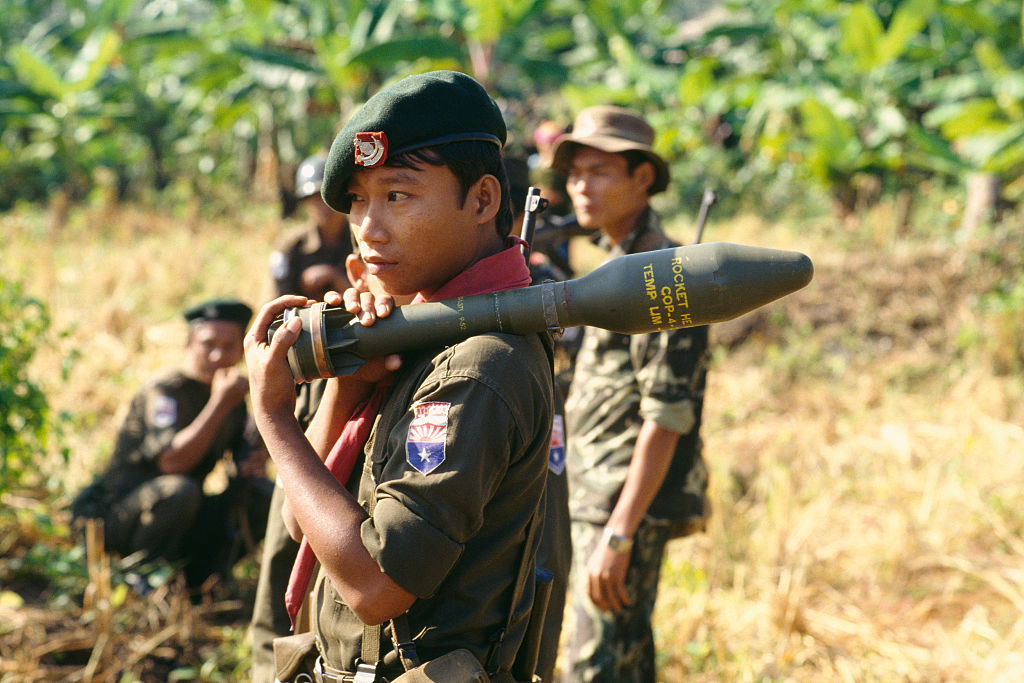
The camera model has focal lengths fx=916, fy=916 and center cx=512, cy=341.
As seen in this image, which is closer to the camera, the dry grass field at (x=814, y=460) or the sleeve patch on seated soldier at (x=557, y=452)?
the sleeve patch on seated soldier at (x=557, y=452)

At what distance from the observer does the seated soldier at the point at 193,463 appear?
4.32 m

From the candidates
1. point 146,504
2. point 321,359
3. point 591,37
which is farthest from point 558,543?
point 591,37

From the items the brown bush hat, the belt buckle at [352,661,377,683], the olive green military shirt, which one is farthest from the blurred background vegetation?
the belt buckle at [352,661,377,683]

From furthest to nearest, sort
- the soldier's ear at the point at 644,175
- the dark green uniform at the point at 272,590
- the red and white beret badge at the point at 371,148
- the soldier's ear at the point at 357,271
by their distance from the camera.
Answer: the soldier's ear at the point at 644,175 < the dark green uniform at the point at 272,590 < the soldier's ear at the point at 357,271 < the red and white beret badge at the point at 371,148

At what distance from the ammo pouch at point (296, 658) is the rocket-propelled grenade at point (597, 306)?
0.58 meters

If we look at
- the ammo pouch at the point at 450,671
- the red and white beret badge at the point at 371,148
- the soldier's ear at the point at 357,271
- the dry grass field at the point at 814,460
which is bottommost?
the dry grass field at the point at 814,460

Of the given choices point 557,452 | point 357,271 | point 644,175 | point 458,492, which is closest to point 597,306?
point 458,492

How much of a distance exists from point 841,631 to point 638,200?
231cm

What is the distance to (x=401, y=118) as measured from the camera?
1.60 m

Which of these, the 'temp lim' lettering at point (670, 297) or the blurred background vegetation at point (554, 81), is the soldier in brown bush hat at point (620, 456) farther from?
the blurred background vegetation at point (554, 81)

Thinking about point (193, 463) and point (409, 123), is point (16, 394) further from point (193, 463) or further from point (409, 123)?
point (409, 123)

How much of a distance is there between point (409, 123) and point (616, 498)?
1822 mm

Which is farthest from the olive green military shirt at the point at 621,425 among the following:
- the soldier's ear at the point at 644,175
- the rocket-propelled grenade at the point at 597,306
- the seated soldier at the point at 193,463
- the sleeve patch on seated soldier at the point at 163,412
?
the sleeve patch on seated soldier at the point at 163,412

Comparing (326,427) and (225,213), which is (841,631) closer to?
(326,427)
